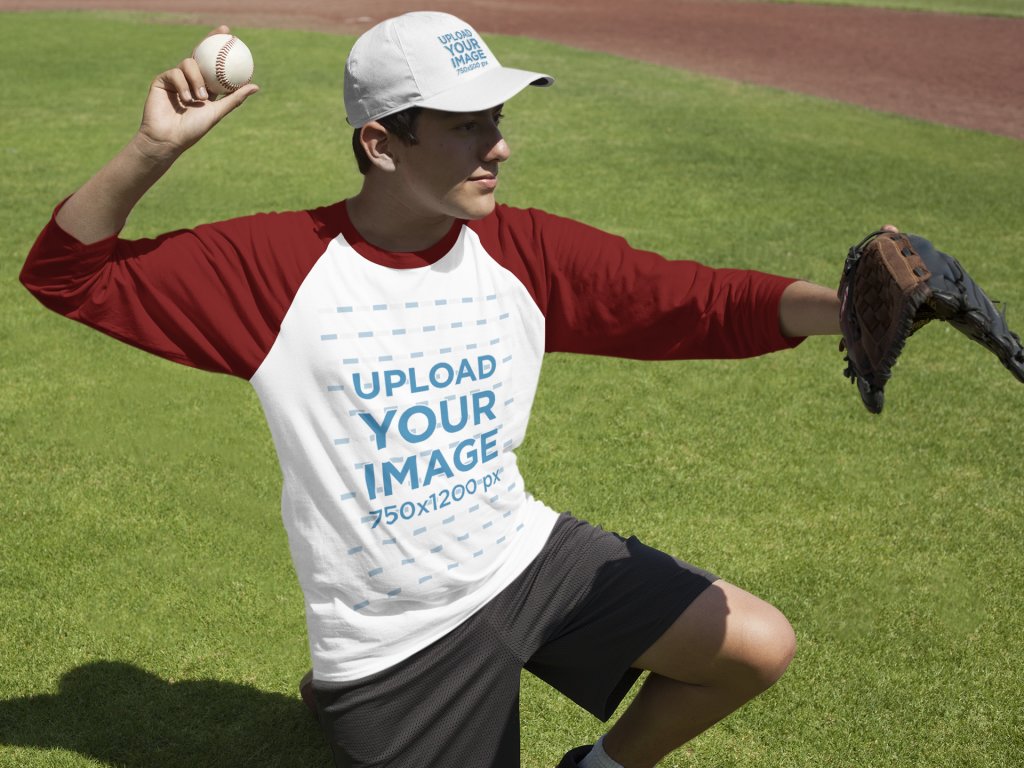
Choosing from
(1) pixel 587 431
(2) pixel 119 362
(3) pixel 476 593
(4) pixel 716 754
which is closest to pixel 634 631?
(3) pixel 476 593

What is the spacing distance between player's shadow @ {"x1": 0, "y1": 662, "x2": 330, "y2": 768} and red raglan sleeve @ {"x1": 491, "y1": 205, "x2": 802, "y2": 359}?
5.20 feet

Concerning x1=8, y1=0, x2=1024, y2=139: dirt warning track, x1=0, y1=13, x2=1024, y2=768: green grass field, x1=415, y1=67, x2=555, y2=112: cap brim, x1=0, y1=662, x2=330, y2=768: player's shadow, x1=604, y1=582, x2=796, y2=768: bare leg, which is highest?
x1=415, y1=67, x2=555, y2=112: cap brim

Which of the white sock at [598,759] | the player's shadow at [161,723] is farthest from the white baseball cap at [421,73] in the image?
the player's shadow at [161,723]

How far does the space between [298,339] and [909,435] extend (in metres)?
3.93

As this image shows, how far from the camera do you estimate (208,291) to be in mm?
2830

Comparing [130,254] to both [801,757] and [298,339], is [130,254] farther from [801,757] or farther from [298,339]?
[801,757]

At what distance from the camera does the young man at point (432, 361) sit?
2.82m

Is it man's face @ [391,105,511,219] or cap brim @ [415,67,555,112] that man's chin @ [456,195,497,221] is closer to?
man's face @ [391,105,511,219]

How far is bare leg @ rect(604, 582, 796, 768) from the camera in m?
3.05

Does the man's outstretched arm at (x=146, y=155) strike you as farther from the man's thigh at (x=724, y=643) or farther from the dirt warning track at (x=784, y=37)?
the dirt warning track at (x=784, y=37)

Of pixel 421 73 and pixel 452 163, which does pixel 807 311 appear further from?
pixel 421 73

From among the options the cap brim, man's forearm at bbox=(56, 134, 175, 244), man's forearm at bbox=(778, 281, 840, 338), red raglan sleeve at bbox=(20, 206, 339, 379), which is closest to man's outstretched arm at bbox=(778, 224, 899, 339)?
man's forearm at bbox=(778, 281, 840, 338)

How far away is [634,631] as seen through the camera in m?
3.09

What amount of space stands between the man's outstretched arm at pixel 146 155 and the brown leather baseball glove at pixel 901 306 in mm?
1476
